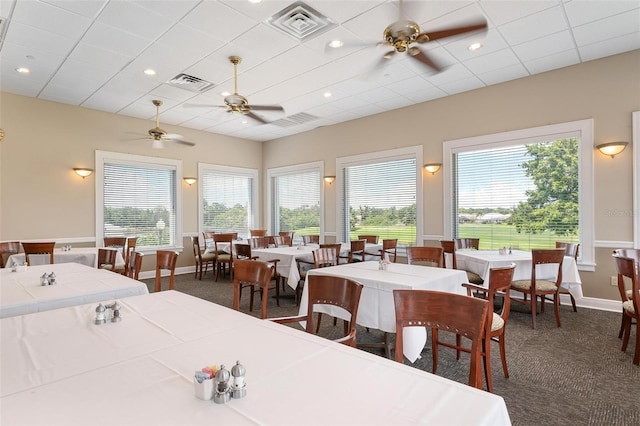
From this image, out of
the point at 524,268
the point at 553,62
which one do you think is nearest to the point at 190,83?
the point at 553,62

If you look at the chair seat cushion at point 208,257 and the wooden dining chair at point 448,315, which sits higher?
the wooden dining chair at point 448,315

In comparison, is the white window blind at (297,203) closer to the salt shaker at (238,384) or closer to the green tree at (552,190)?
the green tree at (552,190)

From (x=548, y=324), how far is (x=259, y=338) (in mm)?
3971

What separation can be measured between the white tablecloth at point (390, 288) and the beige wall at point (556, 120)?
299cm

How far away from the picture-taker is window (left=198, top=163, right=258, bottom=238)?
826 cm

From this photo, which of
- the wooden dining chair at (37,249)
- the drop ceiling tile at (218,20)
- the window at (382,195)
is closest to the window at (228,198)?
the window at (382,195)

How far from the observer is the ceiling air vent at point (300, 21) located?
3.49 meters

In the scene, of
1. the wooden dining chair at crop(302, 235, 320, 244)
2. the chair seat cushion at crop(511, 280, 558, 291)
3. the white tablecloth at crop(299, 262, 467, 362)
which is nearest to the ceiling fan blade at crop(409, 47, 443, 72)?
the white tablecloth at crop(299, 262, 467, 362)

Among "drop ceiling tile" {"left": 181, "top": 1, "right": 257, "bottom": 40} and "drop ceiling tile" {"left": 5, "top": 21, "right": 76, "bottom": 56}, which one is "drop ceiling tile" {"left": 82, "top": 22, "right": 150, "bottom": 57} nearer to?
"drop ceiling tile" {"left": 5, "top": 21, "right": 76, "bottom": 56}

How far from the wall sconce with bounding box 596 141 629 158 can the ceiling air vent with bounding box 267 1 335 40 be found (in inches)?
153

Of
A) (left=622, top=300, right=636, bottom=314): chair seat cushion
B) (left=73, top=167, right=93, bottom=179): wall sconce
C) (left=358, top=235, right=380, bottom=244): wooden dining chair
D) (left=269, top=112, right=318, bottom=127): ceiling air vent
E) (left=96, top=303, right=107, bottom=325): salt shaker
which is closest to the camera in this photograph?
(left=96, top=303, right=107, bottom=325): salt shaker

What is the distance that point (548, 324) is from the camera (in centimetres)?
399

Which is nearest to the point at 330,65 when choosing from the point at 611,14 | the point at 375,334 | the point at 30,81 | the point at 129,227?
the point at 611,14

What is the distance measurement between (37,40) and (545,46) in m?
6.16
